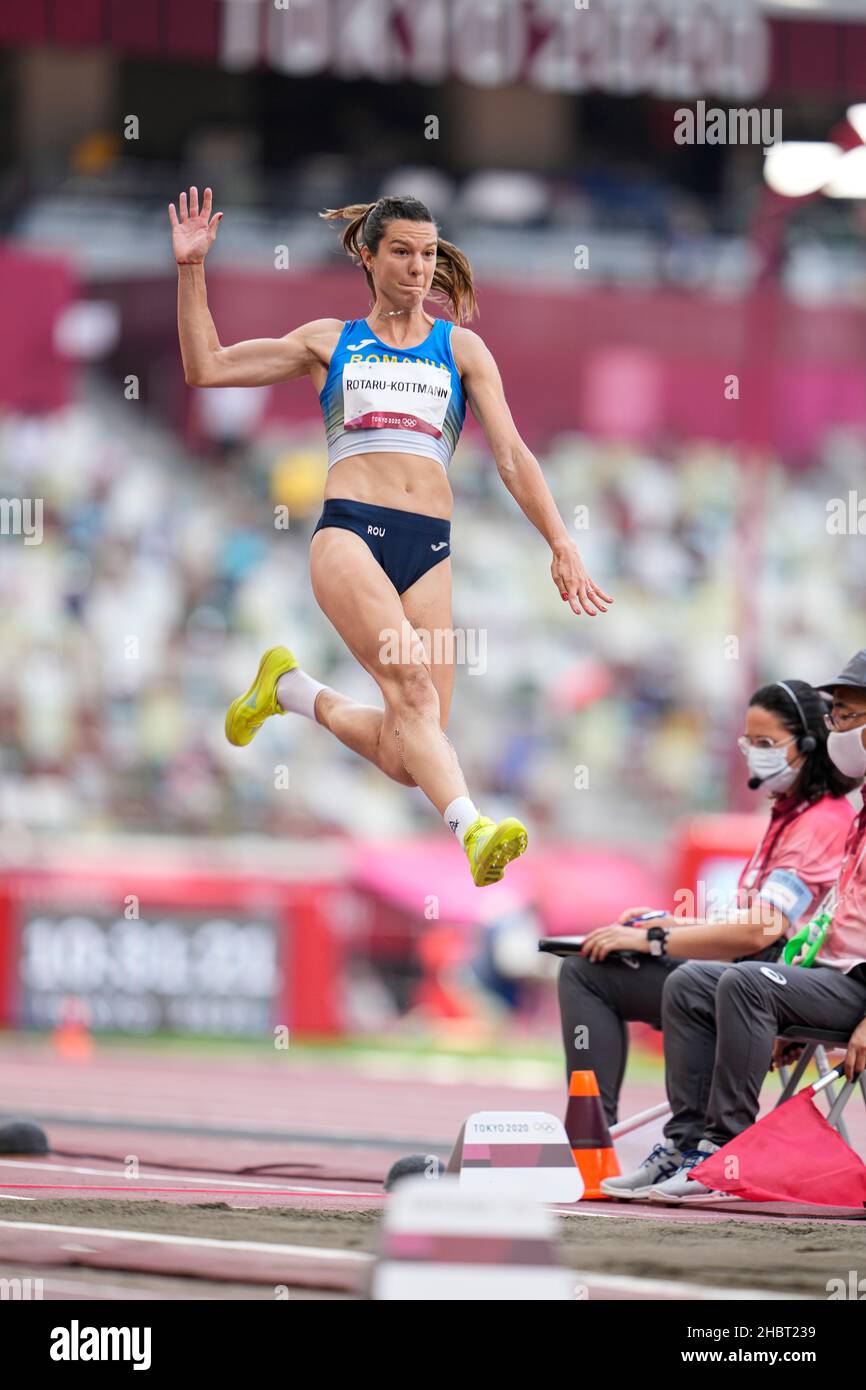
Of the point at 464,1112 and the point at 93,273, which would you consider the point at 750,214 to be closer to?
the point at 93,273

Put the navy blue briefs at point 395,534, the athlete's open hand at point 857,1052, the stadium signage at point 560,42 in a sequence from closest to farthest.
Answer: the athlete's open hand at point 857,1052, the navy blue briefs at point 395,534, the stadium signage at point 560,42

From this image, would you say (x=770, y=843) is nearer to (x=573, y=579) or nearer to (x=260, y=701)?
(x=573, y=579)

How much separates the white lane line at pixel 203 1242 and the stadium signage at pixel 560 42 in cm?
1165

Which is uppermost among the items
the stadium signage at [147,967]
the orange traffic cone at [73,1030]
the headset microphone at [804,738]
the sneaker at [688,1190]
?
the headset microphone at [804,738]

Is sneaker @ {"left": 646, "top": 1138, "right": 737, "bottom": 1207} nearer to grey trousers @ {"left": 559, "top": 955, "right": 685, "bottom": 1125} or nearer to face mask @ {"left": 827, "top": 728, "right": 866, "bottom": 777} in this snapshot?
grey trousers @ {"left": 559, "top": 955, "right": 685, "bottom": 1125}

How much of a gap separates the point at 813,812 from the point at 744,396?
36.2ft

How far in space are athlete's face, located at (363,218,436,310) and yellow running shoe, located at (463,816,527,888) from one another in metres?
1.57

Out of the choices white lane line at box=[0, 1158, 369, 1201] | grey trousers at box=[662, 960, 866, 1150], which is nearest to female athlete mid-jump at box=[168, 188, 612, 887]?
grey trousers at box=[662, 960, 866, 1150]

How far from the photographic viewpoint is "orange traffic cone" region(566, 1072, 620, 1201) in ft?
20.8

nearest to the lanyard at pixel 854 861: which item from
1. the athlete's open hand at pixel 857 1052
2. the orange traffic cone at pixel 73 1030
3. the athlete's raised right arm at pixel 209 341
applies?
the athlete's open hand at pixel 857 1052

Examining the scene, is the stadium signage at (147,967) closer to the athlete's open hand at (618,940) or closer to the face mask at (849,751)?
the athlete's open hand at (618,940)

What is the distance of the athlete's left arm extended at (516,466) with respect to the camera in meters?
6.23

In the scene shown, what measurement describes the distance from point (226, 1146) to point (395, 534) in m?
2.72
